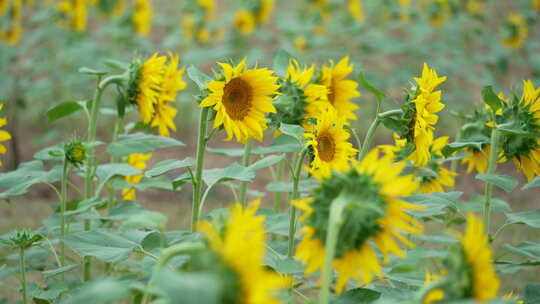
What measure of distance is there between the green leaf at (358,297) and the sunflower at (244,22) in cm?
327

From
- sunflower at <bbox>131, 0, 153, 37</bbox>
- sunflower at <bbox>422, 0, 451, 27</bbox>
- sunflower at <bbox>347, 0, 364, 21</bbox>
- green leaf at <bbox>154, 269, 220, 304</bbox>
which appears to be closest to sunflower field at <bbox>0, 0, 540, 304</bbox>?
green leaf at <bbox>154, 269, 220, 304</bbox>

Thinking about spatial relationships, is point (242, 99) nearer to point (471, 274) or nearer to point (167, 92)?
point (167, 92)

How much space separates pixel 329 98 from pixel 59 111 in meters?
0.77

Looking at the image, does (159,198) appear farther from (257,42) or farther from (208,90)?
(257,42)

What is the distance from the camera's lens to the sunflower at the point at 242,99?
1.30 meters

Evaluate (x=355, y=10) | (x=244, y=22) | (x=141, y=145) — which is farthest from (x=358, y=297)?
(x=355, y=10)

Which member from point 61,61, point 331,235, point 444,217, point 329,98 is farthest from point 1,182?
point 61,61

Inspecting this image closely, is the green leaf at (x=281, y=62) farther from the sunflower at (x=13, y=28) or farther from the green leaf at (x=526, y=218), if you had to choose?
the sunflower at (x=13, y=28)

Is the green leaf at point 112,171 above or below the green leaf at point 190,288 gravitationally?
above

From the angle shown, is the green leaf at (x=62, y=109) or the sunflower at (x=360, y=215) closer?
the sunflower at (x=360, y=215)

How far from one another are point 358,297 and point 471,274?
0.97ft

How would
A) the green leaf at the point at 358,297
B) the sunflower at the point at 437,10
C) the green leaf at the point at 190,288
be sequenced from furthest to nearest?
the sunflower at the point at 437,10
the green leaf at the point at 358,297
the green leaf at the point at 190,288

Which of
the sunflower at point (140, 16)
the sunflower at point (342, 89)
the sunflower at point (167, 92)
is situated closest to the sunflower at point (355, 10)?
the sunflower at point (140, 16)

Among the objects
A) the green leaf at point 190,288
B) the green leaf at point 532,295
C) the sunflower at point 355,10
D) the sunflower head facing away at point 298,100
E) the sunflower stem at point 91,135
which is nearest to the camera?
the green leaf at point 190,288
